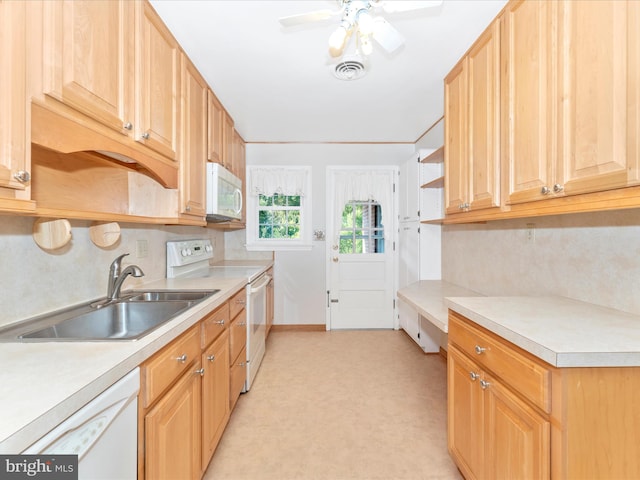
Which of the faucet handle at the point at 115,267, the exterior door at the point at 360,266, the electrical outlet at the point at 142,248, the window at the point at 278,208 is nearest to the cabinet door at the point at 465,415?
the faucet handle at the point at 115,267

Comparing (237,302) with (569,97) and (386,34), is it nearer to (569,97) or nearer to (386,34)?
(386,34)

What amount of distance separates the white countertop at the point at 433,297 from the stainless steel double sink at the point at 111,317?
1.30 metres

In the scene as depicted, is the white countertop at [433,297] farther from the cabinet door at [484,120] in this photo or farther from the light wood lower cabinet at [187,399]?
the light wood lower cabinet at [187,399]

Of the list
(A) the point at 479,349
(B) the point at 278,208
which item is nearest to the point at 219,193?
(B) the point at 278,208

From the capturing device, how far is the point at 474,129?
1782 millimetres

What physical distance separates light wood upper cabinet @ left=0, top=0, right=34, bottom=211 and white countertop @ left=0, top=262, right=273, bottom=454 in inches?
16.4

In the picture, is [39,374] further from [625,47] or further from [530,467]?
[625,47]

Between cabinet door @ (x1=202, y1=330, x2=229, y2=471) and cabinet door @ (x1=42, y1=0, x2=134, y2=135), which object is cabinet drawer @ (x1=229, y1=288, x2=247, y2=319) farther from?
cabinet door @ (x1=42, y1=0, x2=134, y2=135)

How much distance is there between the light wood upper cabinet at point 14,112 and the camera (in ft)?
2.52

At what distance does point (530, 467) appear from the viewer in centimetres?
99

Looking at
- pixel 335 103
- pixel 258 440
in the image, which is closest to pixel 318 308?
pixel 258 440

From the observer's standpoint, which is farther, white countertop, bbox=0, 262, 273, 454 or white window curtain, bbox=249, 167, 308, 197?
white window curtain, bbox=249, 167, 308, 197

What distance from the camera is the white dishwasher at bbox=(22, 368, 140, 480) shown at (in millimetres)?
648

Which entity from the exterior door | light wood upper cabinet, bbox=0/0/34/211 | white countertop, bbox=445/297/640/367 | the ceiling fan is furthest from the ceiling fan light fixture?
the exterior door
